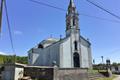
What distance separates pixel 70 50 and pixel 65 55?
5.21ft

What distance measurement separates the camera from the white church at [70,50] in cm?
2983

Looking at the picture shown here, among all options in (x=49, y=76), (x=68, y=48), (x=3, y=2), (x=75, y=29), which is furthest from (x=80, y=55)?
(x=3, y=2)

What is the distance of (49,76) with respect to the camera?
15352 millimetres

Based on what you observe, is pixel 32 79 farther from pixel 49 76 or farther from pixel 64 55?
pixel 64 55

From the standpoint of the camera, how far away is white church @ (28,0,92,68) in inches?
1174

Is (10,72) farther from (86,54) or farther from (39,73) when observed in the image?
(86,54)

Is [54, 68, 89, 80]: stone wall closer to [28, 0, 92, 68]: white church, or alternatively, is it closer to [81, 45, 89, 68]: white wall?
[28, 0, 92, 68]: white church

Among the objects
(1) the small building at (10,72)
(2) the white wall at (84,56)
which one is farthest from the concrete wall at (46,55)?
(1) the small building at (10,72)

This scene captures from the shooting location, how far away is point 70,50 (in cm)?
3078

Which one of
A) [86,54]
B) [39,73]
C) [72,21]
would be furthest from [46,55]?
[39,73]

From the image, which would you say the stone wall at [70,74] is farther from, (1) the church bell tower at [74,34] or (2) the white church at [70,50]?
(1) the church bell tower at [74,34]

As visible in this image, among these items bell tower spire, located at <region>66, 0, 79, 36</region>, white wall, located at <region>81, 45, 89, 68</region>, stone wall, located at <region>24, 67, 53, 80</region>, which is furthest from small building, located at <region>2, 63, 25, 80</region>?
bell tower spire, located at <region>66, 0, 79, 36</region>

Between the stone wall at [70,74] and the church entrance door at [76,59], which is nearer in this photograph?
the stone wall at [70,74]

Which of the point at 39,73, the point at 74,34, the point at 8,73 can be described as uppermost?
the point at 74,34
